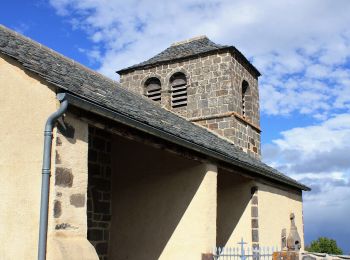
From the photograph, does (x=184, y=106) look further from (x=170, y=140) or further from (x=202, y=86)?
(x=170, y=140)

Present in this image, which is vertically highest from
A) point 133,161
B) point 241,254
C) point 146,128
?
point 146,128

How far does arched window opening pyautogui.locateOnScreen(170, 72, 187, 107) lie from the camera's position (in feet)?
47.7

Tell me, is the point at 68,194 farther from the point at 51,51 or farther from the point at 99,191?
the point at 51,51

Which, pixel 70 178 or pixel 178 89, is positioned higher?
pixel 178 89

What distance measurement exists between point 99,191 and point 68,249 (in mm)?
3417

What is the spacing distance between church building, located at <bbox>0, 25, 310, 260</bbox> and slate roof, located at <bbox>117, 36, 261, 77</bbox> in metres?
0.05

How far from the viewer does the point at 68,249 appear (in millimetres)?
5016

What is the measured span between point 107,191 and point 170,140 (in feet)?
7.17

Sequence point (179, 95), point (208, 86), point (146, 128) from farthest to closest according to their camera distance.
Result: point (179, 95), point (208, 86), point (146, 128)

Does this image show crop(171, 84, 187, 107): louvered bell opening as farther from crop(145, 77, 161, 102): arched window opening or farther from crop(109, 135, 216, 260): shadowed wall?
crop(109, 135, 216, 260): shadowed wall

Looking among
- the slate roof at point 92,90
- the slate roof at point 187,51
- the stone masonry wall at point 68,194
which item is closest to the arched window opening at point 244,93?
the slate roof at point 187,51

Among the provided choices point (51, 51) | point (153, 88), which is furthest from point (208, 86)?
point (51, 51)

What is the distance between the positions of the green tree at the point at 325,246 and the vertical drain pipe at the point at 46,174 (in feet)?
56.6

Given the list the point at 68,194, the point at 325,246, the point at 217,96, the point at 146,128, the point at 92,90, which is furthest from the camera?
the point at 325,246
